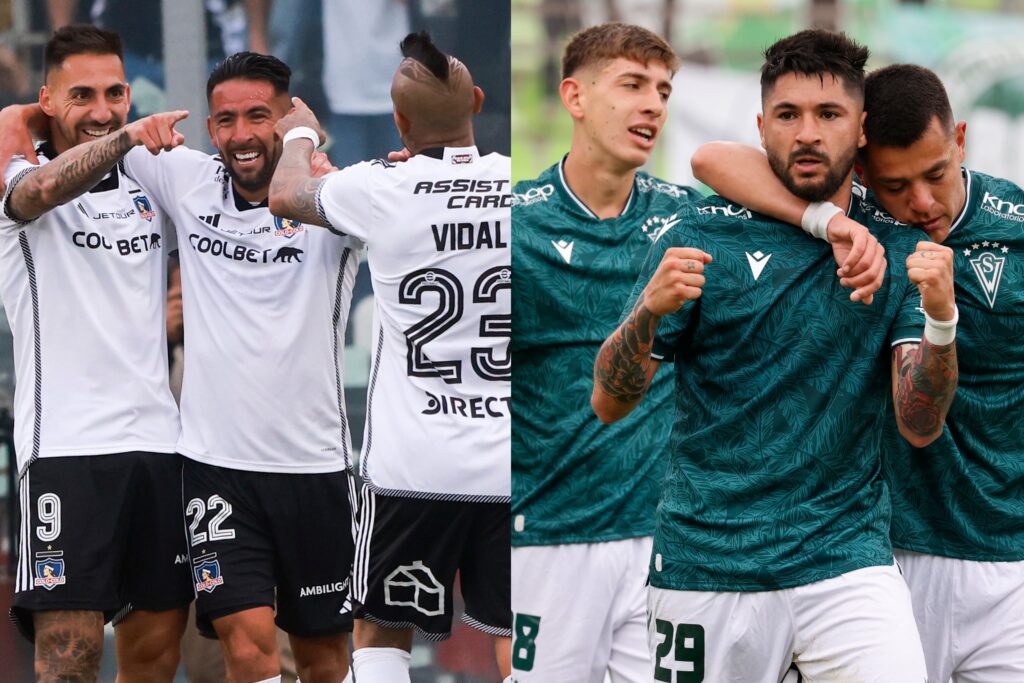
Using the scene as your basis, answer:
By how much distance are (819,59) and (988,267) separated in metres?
0.59

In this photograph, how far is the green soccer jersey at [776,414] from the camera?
7.95 feet

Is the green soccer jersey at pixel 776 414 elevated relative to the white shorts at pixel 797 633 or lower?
elevated

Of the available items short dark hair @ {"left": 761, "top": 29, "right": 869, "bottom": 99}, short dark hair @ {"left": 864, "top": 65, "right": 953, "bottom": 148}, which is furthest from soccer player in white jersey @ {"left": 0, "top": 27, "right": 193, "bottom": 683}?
short dark hair @ {"left": 864, "top": 65, "right": 953, "bottom": 148}

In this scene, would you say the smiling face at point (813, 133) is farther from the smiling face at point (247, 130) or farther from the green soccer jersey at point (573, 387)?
the smiling face at point (247, 130)

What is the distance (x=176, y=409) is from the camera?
306cm

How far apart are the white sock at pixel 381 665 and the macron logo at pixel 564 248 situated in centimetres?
107

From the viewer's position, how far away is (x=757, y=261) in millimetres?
2510

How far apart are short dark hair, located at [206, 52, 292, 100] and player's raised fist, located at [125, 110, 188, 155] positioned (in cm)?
14

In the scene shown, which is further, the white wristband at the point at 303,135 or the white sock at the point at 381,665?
the white sock at the point at 381,665

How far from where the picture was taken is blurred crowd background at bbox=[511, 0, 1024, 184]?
344 cm

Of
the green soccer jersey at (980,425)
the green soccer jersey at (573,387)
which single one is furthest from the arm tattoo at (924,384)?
the green soccer jersey at (573,387)

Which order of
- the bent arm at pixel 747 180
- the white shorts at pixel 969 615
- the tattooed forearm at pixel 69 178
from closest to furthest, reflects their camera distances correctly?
the bent arm at pixel 747 180, the white shorts at pixel 969 615, the tattooed forearm at pixel 69 178

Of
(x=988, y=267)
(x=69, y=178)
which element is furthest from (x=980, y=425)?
(x=69, y=178)

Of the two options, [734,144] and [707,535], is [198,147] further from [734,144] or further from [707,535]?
[707,535]
